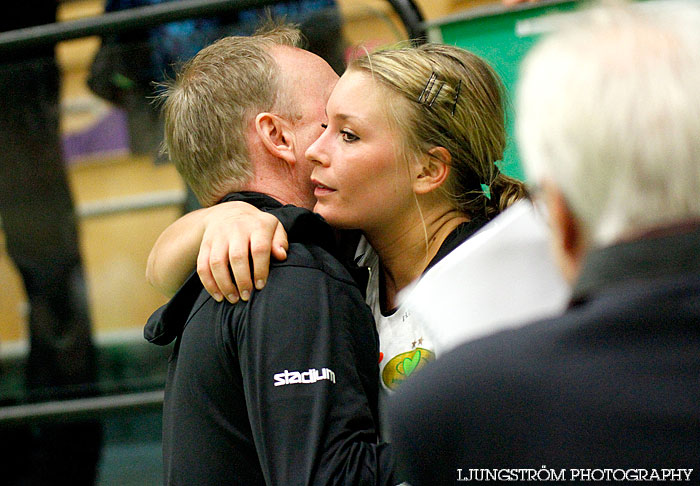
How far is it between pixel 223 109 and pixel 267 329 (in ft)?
1.68

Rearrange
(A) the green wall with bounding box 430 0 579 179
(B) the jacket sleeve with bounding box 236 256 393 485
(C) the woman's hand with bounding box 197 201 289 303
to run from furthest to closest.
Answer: (A) the green wall with bounding box 430 0 579 179 → (C) the woman's hand with bounding box 197 201 289 303 → (B) the jacket sleeve with bounding box 236 256 393 485

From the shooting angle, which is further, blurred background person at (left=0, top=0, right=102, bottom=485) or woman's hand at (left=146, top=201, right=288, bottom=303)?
blurred background person at (left=0, top=0, right=102, bottom=485)

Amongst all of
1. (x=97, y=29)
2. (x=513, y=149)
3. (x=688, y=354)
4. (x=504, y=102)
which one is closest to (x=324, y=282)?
(x=504, y=102)

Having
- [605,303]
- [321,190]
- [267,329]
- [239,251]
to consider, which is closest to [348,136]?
[321,190]

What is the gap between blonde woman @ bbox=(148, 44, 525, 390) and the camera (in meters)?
1.56

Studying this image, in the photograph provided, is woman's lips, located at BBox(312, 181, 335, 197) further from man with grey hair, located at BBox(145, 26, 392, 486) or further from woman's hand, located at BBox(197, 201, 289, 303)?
woman's hand, located at BBox(197, 201, 289, 303)

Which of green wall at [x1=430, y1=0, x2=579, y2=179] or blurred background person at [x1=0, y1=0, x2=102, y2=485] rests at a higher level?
green wall at [x1=430, y1=0, x2=579, y2=179]

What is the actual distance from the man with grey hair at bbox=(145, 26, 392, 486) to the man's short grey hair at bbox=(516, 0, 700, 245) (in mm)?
591

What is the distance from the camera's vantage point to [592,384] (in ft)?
2.61

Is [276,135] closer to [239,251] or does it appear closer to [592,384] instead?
[239,251]

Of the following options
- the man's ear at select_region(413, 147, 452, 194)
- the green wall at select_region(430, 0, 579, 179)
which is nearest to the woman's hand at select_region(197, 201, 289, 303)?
the man's ear at select_region(413, 147, 452, 194)

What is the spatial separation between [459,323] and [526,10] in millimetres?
1264

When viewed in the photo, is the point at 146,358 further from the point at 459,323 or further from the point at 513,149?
the point at 459,323

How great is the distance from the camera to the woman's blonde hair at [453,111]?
5.14ft
